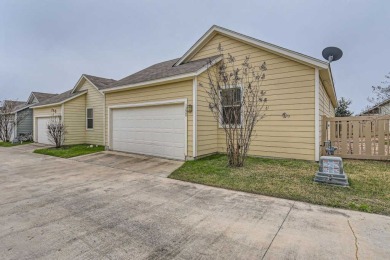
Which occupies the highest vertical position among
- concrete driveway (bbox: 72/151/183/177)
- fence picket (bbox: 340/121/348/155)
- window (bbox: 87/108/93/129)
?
window (bbox: 87/108/93/129)

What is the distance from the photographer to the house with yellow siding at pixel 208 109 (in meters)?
7.23

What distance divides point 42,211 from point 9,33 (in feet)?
63.5

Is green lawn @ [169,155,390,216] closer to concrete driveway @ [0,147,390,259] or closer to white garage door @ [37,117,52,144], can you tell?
concrete driveway @ [0,147,390,259]

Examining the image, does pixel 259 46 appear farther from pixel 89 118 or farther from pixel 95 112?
pixel 89 118

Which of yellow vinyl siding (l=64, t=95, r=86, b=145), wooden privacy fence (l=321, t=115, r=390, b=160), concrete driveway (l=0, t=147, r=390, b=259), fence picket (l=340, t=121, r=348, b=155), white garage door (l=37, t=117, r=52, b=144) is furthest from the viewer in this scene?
white garage door (l=37, t=117, r=52, b=144)

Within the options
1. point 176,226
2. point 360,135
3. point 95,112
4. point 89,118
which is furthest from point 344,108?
point 176,226

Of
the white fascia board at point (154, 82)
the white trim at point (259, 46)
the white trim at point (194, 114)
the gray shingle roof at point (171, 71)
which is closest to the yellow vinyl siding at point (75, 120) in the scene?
the white fascia board at point (154, 82)

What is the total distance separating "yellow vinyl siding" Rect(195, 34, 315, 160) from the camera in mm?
7215

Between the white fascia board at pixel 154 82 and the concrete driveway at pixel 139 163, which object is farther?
the white fascia board at pixel 154 82

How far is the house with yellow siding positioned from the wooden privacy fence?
Result: 915 millimetres

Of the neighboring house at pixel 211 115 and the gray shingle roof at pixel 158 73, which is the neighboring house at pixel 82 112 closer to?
the gray shingle roof at pixel 158 73

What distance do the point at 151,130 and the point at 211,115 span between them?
104 inches

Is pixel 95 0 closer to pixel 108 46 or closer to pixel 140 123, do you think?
pixel 108 46

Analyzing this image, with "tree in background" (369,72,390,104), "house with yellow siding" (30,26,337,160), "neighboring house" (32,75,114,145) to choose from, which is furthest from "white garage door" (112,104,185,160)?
"tree in background" (369,72,390,104)
